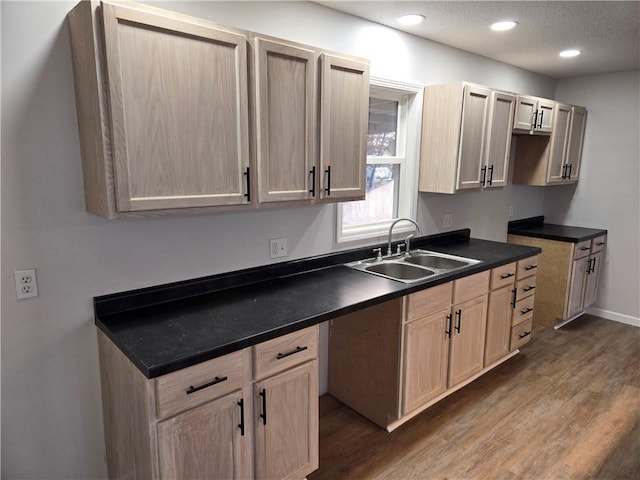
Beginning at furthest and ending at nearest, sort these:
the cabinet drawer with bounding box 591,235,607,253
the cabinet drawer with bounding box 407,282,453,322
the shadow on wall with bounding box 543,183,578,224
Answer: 1. the shadow on wall with bounding box 543,183,578,224
2. the cabinet drawer with bounding box 591,235,607,253
3. the cabinet drawer with bounding box 407,282,453,322

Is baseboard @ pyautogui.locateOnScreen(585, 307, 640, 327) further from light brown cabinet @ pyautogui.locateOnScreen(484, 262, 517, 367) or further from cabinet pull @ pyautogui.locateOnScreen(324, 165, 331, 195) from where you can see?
cabinet pull @ pyautogui.locateOnScreen(324, 165, 331, 195)

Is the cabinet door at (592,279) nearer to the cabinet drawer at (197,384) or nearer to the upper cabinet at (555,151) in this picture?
the upper cabinet at (555,151)

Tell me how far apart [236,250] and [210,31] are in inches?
40.8

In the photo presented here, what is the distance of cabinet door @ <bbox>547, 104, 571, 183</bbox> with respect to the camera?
379 cm

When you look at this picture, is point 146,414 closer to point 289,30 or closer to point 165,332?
point 165,332

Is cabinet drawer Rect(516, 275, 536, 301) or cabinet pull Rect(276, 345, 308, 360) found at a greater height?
cabinet pull Rect(276, 345, 308, 360)

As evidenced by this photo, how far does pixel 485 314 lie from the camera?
2.84 m

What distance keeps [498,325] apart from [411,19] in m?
2.14

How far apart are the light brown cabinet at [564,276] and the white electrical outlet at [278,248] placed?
276 cm

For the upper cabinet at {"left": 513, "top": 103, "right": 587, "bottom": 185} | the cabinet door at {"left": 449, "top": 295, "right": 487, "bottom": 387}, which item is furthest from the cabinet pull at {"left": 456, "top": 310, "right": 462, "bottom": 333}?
the upper cabinet at {"left": 513, "top": 103, "right": 587, "bottom": 185}

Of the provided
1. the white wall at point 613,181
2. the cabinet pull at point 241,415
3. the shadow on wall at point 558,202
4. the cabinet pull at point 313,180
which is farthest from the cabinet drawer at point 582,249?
the cabinet pull at point 241,415

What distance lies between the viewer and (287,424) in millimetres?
1788

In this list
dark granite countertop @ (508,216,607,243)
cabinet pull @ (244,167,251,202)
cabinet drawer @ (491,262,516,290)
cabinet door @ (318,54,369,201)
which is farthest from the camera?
dark granite countertop @ (508,216,607,243)

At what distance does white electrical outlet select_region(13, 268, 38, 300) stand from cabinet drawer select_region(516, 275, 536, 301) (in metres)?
2.97
